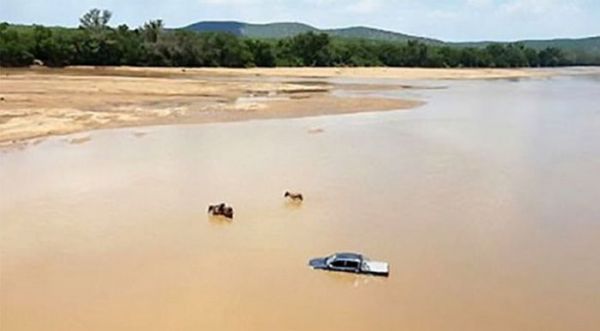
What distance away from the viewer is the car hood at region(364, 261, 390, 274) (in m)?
13.7

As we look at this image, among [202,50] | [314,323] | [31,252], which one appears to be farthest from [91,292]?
[202,50]

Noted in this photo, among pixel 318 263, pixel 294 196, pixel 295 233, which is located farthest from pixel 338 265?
pixel 294 196

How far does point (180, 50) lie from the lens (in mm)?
88875

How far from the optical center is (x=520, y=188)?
21203 mm

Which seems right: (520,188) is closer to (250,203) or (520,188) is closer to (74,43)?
(250,203)

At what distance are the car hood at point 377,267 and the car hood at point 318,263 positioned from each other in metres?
0.82

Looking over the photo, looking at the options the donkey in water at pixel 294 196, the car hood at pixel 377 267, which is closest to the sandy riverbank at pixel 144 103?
the donkey in water at pixel 294 196

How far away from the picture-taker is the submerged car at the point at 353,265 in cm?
1376

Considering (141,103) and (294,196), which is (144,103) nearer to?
(141,103)

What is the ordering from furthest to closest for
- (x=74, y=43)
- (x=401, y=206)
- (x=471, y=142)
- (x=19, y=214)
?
(x=74, y=43) < (x=471, y=142) < (x=401, y=206) < (x=19, y=214)

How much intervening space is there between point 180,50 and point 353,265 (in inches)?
3085

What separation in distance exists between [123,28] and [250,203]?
8040cm

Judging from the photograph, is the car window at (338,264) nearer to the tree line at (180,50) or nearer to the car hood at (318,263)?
the car hood at (318,263)

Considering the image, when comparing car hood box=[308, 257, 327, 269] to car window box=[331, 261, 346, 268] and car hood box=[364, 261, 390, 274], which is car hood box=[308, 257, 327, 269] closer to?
car window box=[331, 261, 346, 268]
